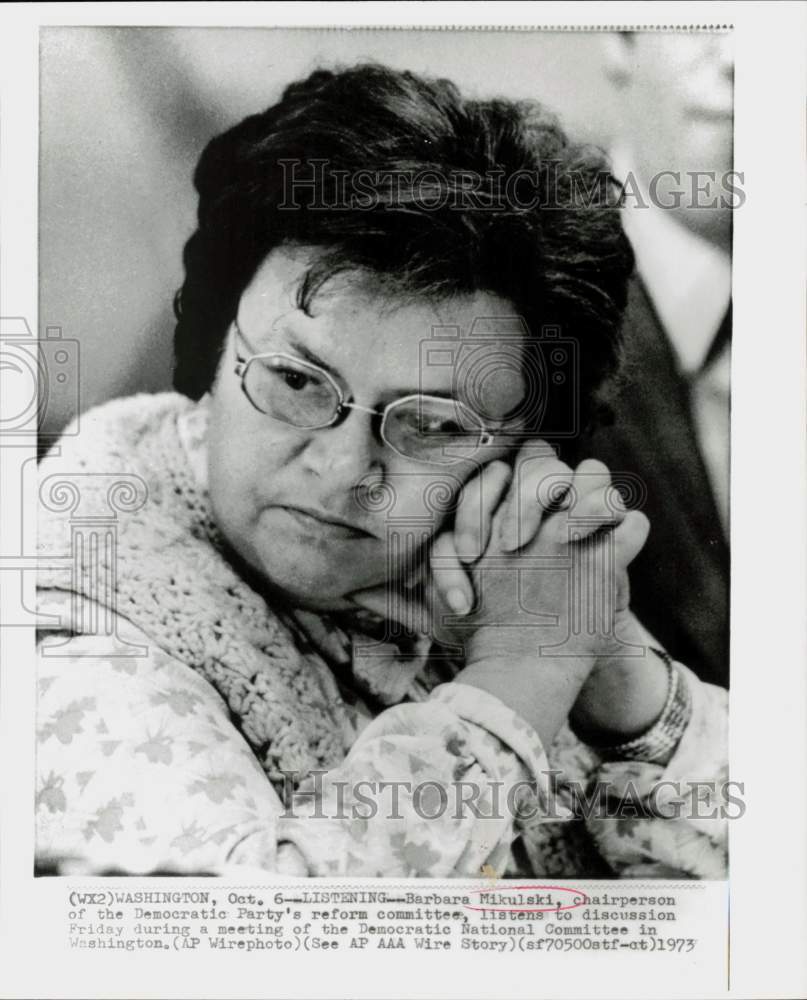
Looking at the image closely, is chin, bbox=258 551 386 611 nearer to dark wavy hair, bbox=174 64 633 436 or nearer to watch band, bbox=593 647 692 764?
dark wavy hair, bbox=174 64 633 436

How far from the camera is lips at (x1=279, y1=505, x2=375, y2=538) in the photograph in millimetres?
930

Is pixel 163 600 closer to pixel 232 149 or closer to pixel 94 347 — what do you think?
pixel 94 347

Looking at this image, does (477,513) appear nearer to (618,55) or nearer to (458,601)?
(458,601)

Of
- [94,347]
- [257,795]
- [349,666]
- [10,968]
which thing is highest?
[94,347]

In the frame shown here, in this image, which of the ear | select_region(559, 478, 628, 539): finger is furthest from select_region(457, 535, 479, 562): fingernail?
the ear

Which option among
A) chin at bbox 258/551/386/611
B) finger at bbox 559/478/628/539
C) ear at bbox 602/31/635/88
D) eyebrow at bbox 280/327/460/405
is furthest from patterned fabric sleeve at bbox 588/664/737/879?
ear at bbox 602/31/635/88

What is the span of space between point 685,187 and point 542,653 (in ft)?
1.73

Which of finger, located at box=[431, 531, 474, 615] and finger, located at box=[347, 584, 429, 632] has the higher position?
finger, located at box=[431, 531, 474, 615]

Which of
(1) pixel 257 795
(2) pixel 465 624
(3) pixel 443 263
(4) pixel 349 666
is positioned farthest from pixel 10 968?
(3) pixel 443 263

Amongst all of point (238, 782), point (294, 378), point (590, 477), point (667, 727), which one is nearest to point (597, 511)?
point (590, 477)

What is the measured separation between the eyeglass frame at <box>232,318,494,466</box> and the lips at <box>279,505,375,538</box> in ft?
0.29

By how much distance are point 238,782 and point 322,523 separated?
0.28 meters

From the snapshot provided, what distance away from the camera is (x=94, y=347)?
95 centimetres

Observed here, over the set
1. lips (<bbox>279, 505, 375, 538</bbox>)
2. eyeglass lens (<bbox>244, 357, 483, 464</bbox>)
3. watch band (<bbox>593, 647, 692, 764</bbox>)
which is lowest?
watch band (<bbox>593, 647, 692, 764</bbox>)
